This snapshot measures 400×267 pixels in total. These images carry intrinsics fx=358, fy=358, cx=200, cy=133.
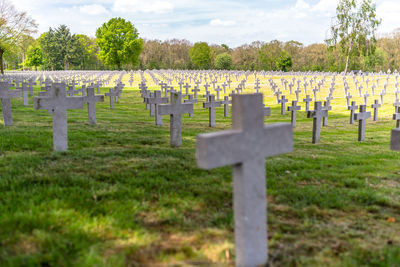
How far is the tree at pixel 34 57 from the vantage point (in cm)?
9519

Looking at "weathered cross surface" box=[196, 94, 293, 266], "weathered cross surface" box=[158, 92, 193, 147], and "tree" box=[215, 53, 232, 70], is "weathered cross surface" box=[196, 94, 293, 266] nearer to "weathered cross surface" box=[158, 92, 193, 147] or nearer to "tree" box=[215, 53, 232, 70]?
"weathered cross surface" box=[158, 92, 193, 147]

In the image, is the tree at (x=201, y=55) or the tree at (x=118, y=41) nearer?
the tree at (x=118, y=41)

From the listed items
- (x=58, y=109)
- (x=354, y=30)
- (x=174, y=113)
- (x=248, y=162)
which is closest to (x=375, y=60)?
(x=354, y=30)

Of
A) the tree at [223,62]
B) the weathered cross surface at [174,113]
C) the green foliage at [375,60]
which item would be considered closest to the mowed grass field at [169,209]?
the weathered cross surface at [174,113]

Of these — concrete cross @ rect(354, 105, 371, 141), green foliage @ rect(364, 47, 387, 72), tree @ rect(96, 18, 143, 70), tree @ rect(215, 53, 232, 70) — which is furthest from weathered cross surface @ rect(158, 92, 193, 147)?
tree @ rect(215, 53, 232, 70)

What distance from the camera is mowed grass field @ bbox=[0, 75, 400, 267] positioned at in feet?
8.56

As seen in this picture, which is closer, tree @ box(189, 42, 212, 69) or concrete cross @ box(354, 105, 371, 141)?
concrete cross @ box(354, 105, 371, 141)

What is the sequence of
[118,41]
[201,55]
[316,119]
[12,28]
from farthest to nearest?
[201,55] < [118,41] < [12,28] < [316,119]

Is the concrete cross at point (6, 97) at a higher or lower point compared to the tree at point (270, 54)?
lower

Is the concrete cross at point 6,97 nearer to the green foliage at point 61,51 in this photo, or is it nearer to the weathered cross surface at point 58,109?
the weathered cross surface at point 58,109

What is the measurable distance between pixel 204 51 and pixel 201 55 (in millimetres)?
1239

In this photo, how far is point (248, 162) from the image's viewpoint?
2324 mm

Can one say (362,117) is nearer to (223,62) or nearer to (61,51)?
(223,62)

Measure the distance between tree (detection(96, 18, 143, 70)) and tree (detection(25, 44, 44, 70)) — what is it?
36691mm
